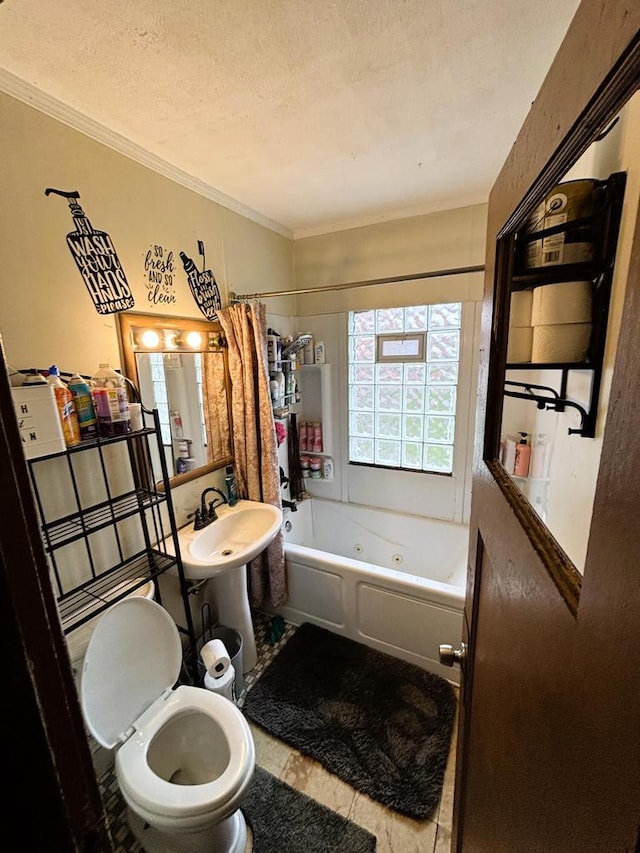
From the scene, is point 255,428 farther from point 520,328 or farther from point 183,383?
point 520,328

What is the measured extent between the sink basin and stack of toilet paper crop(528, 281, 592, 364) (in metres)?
1.40

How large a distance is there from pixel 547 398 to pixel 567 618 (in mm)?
462

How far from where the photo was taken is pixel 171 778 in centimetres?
126

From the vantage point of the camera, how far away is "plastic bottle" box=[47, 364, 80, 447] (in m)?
Result: 1.08

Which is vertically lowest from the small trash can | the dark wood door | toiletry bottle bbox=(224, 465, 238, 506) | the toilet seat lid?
the small trash can

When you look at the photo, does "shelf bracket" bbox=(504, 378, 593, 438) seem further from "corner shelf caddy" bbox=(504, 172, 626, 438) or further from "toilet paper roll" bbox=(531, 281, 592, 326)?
"toilet paper roll" bbox=(531, 281, 592, 326)

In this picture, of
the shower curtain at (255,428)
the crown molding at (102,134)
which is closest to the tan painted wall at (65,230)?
the crown molding at (102,134)

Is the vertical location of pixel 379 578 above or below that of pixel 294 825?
above

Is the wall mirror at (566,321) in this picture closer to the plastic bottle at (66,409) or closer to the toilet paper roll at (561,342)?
the toilet paper roll at (561,342)

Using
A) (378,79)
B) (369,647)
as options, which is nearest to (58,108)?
(378,79)

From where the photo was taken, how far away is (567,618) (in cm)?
35

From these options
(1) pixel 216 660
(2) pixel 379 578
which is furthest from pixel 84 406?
(2) pixel 379 578

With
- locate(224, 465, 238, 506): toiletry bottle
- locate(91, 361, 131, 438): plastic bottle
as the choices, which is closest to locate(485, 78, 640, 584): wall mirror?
locate(91, 361, 131, 438): plastic bottle

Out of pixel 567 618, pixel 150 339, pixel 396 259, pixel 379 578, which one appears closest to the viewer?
pixel 567 618
